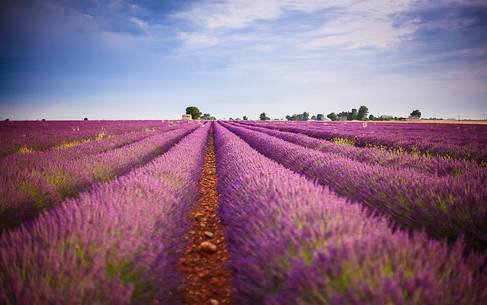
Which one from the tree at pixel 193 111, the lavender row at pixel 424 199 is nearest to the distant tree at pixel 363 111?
the tree at pixel 193 111

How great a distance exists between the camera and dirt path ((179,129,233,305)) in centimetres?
212

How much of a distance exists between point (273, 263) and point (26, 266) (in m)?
1.27

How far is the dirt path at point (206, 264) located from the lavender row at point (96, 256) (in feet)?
0.89

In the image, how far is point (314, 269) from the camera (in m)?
1.20

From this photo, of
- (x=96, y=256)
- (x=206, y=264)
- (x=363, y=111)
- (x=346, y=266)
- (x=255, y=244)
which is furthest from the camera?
(x=363, y=111)

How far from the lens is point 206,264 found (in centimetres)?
265

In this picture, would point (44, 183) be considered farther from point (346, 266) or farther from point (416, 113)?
point (416, 113)

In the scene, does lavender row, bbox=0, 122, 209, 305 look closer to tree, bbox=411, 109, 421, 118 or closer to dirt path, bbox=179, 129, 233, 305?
dirt path, bbox=179, 129, 233, 305

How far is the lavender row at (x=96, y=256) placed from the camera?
1224 millimetres

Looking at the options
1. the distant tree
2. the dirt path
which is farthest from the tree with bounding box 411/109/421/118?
the dirt path

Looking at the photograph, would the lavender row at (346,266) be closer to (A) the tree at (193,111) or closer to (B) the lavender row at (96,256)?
(B) the lavender row at (96,256)

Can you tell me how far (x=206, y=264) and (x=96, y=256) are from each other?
141 centimetres

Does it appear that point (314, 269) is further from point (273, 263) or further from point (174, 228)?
point (174, 228)

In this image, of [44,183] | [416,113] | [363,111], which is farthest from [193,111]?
[44,183]
